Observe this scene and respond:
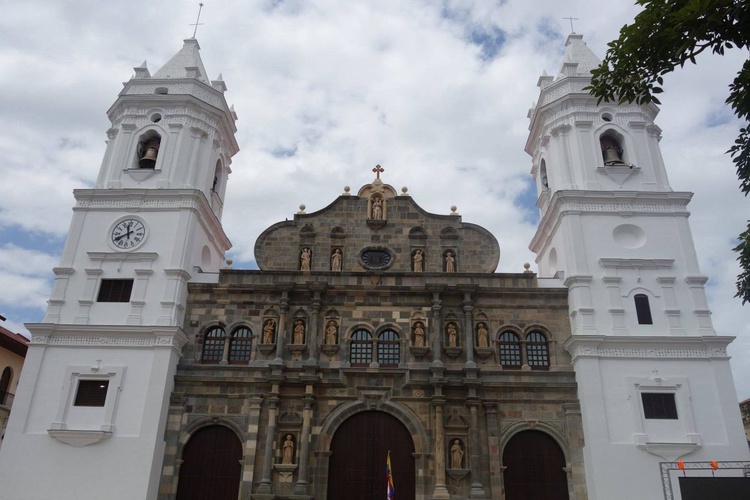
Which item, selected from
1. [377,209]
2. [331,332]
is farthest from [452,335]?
[377,209]

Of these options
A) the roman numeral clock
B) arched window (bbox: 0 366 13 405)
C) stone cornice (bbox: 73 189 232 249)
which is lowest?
arched window (bbox: 0 366 13 405)

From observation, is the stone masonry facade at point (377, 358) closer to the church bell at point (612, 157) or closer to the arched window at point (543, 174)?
the arched window at point (543, 174)

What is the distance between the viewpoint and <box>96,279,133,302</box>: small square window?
23891mm

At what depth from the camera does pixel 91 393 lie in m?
22.3

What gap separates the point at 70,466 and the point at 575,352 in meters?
17.5

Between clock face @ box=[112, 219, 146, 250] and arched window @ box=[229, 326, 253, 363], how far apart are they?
17.3ft

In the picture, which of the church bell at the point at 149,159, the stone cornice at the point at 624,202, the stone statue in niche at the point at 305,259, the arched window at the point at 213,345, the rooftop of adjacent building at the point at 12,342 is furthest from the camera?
the rooftop of adjacent building at the point at 12,342

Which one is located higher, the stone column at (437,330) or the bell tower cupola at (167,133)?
the bell tower cupola at (167,133)

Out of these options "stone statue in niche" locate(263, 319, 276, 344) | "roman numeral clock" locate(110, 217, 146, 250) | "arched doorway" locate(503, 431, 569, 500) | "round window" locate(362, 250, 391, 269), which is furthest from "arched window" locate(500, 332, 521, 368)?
"roman numeral clock" locate(110, 217, 146, 250)

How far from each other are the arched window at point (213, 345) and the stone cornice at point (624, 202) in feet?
45.8

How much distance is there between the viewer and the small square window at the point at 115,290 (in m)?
23.9

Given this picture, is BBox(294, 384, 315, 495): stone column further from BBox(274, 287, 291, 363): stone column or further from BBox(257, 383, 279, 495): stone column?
BBox(274, 287, 291, 363): stone column

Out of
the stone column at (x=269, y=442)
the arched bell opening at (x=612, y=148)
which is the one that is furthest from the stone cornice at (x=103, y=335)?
the arched bell opening at (x=612, y=148)

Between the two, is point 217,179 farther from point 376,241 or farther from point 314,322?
point 314,322
